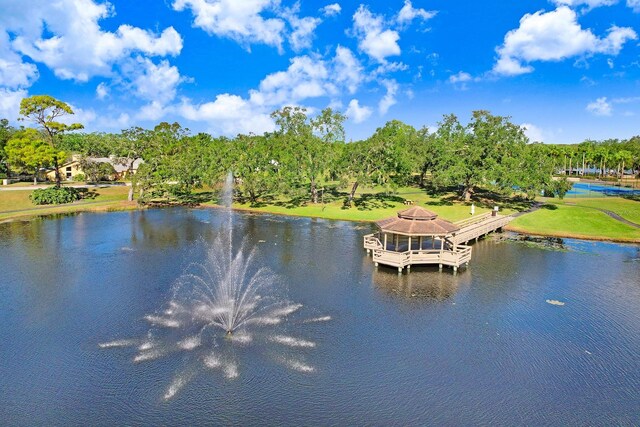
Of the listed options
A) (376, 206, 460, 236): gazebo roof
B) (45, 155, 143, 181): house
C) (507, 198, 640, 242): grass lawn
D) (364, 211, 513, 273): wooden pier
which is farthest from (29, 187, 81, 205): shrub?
(507, 198, 640, 242): grass lawn

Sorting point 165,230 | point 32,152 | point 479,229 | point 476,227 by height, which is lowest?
point 165,230

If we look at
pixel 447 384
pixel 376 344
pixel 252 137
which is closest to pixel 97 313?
pixel 376 344

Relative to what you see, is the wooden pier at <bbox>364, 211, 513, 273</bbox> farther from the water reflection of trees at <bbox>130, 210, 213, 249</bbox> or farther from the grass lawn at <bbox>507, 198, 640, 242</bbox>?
Result: the water reflection of trees at <bbox>130, 210, 213, 249</bbox>

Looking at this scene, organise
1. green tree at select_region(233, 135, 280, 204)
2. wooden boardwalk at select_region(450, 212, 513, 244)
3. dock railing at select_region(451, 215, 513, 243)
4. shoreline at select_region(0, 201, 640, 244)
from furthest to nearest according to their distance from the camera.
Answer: green tree at select_region(233, 135, 280, 204), shoreline at select_region(0, 201, 640, 244), wooden boardwalk at select_region(450, 212, 513, 244), dock railing at select_region(451, 215, 513, 243)

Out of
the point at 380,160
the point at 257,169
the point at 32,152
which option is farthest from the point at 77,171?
the point at 380,160

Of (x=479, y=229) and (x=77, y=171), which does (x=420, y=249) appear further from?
(x=77, y=171)

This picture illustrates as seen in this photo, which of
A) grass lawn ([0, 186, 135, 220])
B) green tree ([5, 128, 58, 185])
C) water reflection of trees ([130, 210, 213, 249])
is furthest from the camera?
green tree ([5, 128, 58, 185])

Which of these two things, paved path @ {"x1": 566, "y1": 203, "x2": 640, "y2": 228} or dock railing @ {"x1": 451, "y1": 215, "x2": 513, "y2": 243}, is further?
paved path @ {"x1": 566, "y1": 203, "x2": 640, "y2": 228}
